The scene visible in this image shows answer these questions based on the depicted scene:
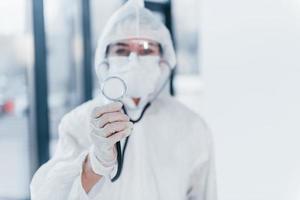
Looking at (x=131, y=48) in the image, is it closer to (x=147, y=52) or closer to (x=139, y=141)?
(x=147, y=52)

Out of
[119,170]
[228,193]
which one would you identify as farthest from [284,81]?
[119,170]

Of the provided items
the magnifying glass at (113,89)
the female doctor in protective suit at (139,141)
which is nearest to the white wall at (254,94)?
the female doctor in protective suit at (139,141)

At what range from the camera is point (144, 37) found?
1.30 meters

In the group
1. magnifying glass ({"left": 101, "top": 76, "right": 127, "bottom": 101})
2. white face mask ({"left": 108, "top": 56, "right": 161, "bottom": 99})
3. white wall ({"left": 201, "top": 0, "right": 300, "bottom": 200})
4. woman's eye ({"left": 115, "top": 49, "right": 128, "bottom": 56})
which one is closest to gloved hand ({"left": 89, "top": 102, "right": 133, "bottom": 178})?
magnifying glass ({"left": 101, "top": 76, "right": 127, "bottom": 101})

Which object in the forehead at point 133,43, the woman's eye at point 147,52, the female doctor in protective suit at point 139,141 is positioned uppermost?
the forehead at point 133,43

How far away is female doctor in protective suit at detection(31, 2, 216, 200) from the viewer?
3.89ft

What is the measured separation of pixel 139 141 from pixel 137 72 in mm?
231

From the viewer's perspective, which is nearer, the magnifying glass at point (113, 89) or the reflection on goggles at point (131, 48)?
the magnifying glass at point (113, 89)

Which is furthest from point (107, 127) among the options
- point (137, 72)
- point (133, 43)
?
point (133, 43)

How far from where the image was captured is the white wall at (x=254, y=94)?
204 centimetres

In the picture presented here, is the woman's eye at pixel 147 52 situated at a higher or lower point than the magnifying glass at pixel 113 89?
higher

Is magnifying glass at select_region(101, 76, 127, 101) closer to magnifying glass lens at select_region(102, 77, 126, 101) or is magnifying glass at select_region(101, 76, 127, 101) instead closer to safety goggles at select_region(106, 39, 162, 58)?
magnifying glass lens at select_region(102, 77, 126, 101)

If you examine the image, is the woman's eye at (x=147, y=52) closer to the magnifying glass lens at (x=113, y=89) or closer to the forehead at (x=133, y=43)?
the forehead at (x=133, y=43)

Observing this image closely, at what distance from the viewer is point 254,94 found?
214cm
